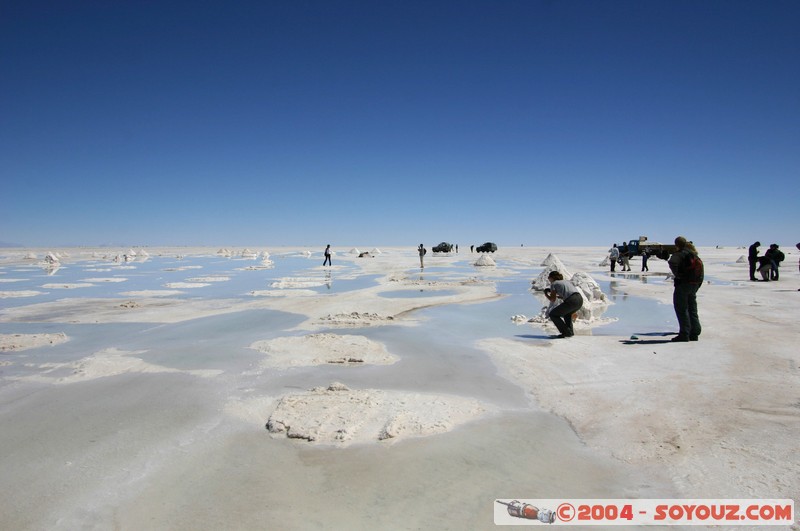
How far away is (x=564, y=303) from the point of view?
877 cm

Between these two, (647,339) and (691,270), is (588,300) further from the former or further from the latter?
(691,270)

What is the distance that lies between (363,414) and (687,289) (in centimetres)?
641

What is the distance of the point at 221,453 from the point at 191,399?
1693 millimetres

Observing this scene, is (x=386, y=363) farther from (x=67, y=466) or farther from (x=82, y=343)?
(x=82, y=343)

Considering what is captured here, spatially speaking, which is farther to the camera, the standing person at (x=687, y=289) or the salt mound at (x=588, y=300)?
the salt mound at (x=588, y=300)

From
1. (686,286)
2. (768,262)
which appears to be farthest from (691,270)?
(768,262)

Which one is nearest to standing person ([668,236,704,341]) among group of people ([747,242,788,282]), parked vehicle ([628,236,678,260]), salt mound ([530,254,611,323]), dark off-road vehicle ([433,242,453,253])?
salt mound ([530,254,611,323])

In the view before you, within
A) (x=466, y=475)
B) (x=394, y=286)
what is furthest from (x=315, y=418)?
(x=394, y=286)

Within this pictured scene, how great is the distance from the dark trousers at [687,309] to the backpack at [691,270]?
106 mm

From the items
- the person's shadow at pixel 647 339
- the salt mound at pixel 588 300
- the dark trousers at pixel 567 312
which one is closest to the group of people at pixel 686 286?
the person's shadow at pixel 647 339

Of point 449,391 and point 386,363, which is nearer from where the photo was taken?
point 449,391

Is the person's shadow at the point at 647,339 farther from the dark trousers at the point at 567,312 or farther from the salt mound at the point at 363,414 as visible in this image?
the salt mound at the point at 363,414

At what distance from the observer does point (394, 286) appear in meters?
19.4

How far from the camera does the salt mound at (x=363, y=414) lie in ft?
14.2
